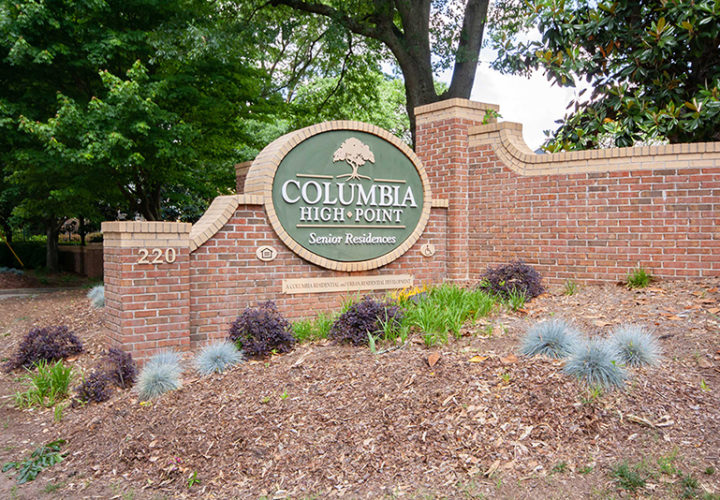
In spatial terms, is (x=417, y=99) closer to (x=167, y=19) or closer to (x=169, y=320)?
(x=167, y=19)

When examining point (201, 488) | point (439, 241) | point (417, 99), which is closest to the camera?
point (201, 488)

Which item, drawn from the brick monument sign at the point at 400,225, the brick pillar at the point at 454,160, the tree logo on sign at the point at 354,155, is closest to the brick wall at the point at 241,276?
the brick monument sign at the point at 400,225

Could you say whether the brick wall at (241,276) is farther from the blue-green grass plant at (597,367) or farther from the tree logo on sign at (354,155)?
the blue-green grass plant at (597,367)

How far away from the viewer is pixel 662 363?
16.0ft

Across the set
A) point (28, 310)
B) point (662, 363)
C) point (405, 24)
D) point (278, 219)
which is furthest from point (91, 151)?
point (662, 363)

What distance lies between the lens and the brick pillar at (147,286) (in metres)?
6.26

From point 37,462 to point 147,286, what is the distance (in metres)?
2.13

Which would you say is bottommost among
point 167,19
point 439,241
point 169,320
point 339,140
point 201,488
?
point 201,488

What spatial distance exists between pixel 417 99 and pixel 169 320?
9383 millimetres

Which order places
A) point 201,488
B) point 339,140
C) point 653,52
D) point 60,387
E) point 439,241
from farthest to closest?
point 653,52 < point 439,241 < point 339,140 < point 60,387 < point 201,488

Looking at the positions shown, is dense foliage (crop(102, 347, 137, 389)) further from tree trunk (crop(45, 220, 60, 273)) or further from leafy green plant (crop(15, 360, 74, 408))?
tree trunk (crop(45, 220, 60, 273))

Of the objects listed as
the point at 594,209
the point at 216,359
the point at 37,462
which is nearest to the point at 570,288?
the point at 594,209

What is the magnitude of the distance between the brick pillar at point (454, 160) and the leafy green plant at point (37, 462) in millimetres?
6007

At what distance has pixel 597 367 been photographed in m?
4.54
